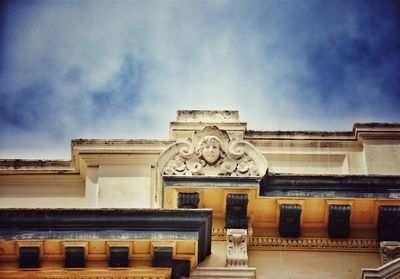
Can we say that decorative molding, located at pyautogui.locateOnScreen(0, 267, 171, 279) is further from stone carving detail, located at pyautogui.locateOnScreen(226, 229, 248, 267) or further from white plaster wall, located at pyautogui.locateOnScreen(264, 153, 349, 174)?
white plaster wall, located at pyautogui.locateOnScreen(264, 153, 349, 174)

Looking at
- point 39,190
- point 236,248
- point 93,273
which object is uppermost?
point 39,190

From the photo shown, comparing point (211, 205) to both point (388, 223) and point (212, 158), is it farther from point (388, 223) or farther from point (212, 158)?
point (388, 223)

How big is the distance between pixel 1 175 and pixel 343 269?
773 cm

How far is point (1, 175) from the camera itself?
28062 millimetres

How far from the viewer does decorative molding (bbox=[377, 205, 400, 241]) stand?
25.4m

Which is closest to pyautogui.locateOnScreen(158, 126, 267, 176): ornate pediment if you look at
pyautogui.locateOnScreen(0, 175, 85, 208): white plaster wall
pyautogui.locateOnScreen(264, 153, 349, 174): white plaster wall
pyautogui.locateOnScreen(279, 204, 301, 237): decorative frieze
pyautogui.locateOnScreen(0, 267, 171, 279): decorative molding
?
pyautogui.locateOnScreen(279, 204, 301, 237): decorative frieze

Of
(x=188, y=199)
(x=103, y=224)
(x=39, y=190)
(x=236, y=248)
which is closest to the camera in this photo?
(x=103, y=224)

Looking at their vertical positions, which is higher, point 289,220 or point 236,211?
point 236,211

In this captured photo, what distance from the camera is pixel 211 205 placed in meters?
25.5

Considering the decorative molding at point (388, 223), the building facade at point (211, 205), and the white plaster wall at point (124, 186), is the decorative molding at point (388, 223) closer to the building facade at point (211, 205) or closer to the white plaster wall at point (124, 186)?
the building facade at point (211, 205)

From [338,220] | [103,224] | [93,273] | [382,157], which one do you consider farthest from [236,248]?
[382,157]

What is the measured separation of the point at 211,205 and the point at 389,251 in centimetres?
348

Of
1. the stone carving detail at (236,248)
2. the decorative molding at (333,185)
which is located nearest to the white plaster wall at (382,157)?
the decorative molding at (333,185)

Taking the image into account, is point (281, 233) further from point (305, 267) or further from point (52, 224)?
point (52, 224)
